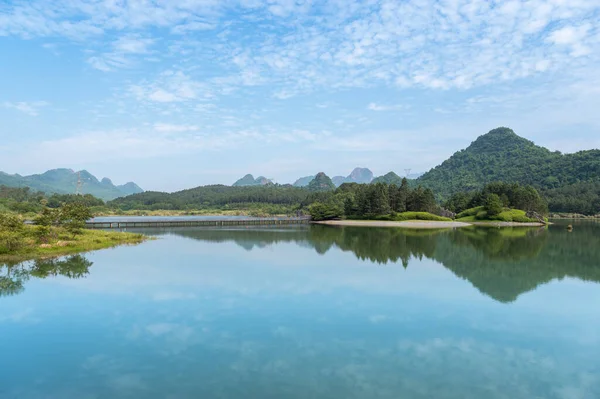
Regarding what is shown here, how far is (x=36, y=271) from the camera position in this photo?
80.5 feet

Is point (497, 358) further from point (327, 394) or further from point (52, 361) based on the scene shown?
point (52, 361)

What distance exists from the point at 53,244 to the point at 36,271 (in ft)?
30.4

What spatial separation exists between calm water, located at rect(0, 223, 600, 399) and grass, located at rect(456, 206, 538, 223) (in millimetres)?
58972

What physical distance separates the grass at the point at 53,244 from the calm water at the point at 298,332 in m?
4.04

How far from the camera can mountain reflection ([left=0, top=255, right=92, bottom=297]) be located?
810 inches

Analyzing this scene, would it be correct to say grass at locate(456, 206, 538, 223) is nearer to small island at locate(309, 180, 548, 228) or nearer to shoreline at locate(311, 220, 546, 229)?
small island at locate(309, 180, 548, 228)

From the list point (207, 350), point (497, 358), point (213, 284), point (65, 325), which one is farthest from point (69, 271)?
point (497, 358)

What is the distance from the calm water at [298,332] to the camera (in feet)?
31.8

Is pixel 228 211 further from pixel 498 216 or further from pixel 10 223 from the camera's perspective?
pixel 10 223

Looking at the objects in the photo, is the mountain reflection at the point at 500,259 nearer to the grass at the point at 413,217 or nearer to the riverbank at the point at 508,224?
the riverbank at the point at 508,224

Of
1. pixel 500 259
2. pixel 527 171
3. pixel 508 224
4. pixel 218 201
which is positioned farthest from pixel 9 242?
pixel 527 171

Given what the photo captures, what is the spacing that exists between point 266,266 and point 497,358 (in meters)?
18.8

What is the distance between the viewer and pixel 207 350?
11.9 meters

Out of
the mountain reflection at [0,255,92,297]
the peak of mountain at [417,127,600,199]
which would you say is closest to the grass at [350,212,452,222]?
the mountain reflection at [0,255,92,297]
